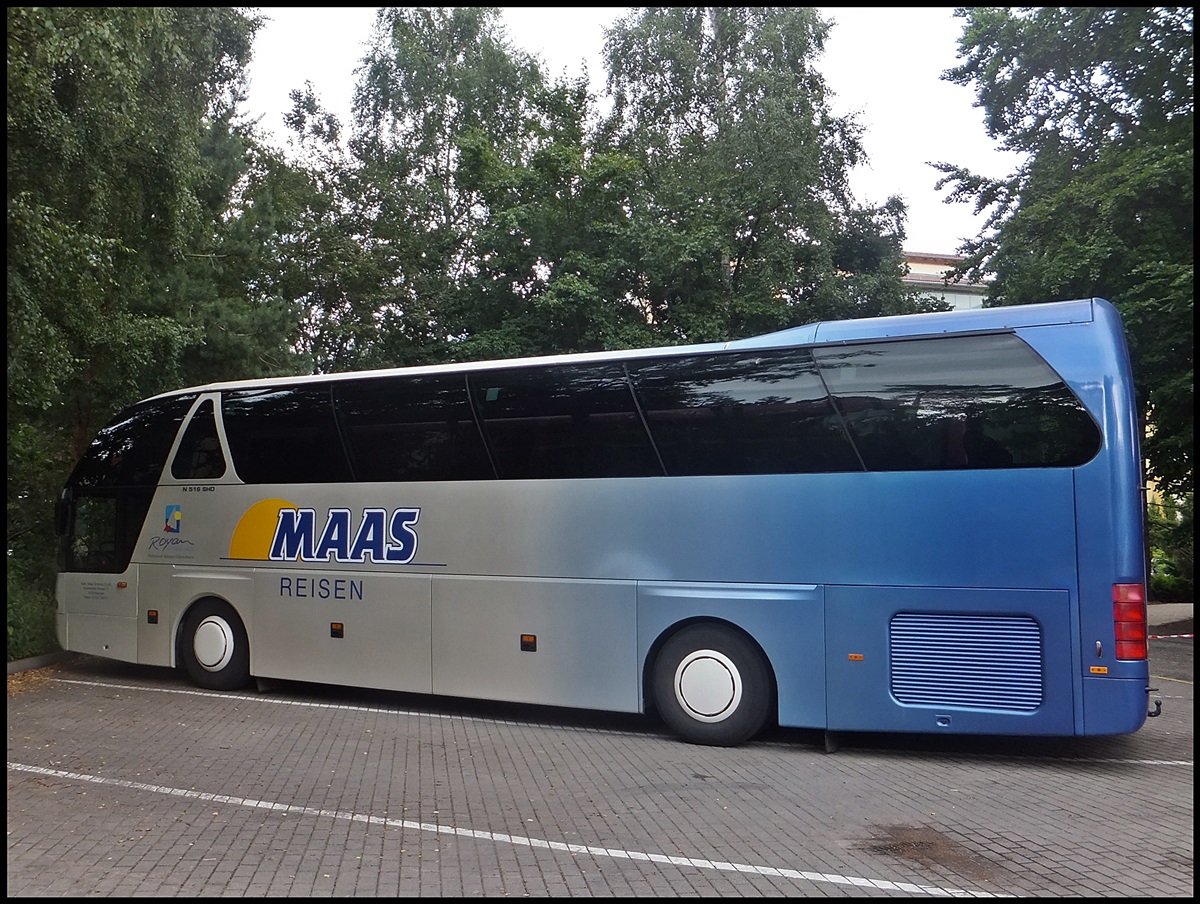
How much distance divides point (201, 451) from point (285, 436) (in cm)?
137

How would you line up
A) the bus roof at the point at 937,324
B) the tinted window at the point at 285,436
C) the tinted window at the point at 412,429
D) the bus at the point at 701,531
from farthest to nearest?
the tinted window at the point at 285,436 < the tinted window at the point at 412,429 < the bus roof at the point at 937,324 < the bus at the point at 701,531

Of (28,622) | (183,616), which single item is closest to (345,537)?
(183,616)

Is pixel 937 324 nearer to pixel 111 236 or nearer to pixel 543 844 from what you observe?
pixel 543 844

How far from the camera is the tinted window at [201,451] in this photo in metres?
12.3

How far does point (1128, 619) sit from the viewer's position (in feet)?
26.0

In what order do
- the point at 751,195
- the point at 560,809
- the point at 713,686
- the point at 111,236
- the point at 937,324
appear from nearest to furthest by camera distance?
1. the point at 560,809
2. the point at 937,324
3. the point at 713,686
4. the point at 111,236
5. the point at 751,195

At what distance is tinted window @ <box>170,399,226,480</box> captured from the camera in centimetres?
1229

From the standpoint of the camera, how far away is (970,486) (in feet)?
27.6

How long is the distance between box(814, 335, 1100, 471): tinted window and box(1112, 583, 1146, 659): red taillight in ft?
3.38

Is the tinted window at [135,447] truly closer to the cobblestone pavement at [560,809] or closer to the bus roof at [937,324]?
the cobblestone pavement at [560,809]

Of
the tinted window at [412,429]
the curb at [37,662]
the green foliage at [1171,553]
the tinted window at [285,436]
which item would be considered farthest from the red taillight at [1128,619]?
the green foliage at [1171,553]

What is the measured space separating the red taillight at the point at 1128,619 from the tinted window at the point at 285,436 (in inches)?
297

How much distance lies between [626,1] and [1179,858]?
97.9ft

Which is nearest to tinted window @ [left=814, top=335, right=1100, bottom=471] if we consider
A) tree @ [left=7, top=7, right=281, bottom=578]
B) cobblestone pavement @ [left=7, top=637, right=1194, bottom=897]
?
cobblestone pavement @ [left=7, top=637, right=1194, bottom=897]
